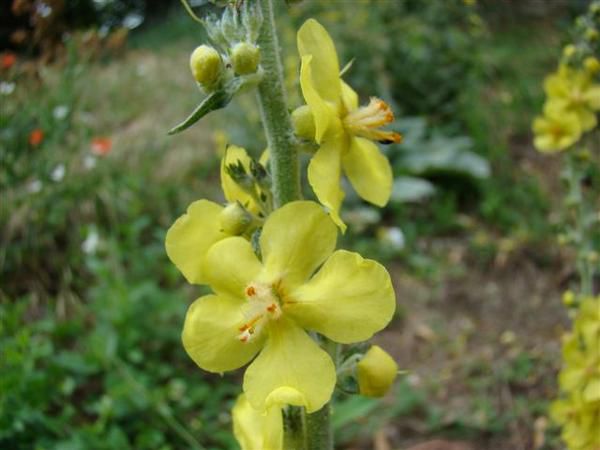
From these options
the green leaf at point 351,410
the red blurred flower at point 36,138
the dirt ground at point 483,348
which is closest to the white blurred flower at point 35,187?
the red blurred flower at point 36,138

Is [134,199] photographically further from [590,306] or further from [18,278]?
[590,306]

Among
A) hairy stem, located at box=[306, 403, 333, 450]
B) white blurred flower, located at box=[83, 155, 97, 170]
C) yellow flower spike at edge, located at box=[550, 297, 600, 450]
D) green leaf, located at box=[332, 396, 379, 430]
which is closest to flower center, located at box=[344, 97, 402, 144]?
hairy stem, located at box=[306, 403, 333, 450]

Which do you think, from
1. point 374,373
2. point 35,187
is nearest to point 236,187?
point 374,373

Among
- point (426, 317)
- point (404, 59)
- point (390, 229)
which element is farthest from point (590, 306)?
point (404, 59)

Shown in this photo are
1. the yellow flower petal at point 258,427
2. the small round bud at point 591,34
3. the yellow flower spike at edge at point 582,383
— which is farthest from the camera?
the small round bud at point 591,34

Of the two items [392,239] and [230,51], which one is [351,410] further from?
[392,239]

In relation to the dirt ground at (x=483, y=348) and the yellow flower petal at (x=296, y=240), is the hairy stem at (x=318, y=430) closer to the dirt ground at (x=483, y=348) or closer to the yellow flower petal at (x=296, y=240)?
the yellow flower petal at (x=296, y=240)

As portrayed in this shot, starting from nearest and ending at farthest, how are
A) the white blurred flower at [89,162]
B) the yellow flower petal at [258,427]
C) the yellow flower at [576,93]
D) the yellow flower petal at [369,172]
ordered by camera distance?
1. the yellow flower petal at [258,427]
2. the yellow flower petal at [369,172]
3. the yellow flower at [576,93]
4. the white blurred flower at [89,162]
